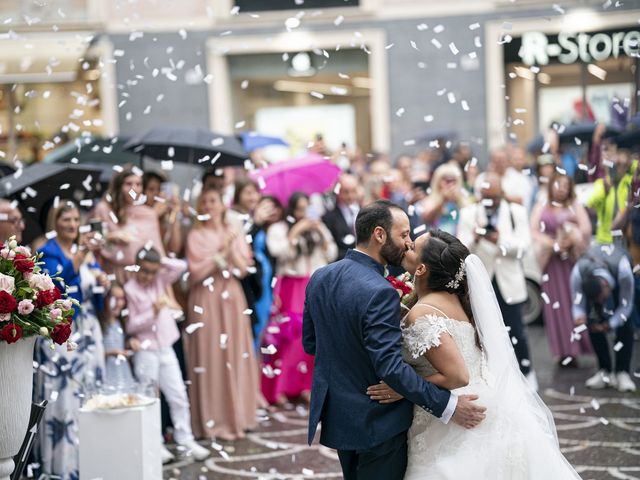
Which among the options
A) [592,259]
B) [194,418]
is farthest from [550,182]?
[194,418]

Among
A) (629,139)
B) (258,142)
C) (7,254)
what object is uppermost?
(258,142)

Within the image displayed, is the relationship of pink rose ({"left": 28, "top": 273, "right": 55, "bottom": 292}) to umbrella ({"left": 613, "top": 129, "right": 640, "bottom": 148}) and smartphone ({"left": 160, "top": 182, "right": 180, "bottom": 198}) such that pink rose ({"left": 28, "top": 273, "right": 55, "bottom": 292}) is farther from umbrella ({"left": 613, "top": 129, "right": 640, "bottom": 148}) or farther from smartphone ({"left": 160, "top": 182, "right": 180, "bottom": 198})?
umbrella ({"left": 613, "top": 129, "right": 640, "bottom": 148})

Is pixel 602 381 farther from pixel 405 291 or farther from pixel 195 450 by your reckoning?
pixel 405 291

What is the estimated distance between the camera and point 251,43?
66.1 feet

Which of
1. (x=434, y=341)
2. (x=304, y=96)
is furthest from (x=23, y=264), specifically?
(x=304, y=96)

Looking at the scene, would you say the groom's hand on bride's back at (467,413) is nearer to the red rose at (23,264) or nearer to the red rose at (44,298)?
the red rose at (44,298)

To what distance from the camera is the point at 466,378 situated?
204 inches

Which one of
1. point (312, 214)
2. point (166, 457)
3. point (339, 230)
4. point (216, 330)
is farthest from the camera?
point (339, 230)

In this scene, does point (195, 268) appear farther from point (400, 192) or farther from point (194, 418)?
point (400, 192)

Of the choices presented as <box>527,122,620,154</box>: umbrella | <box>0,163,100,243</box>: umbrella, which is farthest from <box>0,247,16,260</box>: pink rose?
<box>527,122,620,154</box>: umbrella

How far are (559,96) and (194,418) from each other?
12257mm

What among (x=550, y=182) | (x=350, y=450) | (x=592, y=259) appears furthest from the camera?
(x=550, y=182)

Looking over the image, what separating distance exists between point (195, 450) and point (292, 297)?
8.04ft

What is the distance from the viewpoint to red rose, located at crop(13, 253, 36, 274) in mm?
5621
